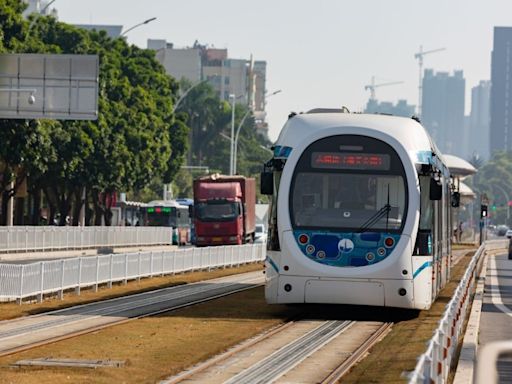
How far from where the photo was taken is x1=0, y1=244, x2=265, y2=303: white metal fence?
3016cm

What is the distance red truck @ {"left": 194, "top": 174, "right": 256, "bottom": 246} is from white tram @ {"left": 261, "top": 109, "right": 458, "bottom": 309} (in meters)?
51.7

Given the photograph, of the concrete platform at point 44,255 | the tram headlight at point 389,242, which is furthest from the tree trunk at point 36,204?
the tram headlight at point 389,242

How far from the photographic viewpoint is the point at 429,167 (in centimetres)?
2597

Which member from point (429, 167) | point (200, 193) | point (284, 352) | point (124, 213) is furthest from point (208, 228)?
point (284, 352)

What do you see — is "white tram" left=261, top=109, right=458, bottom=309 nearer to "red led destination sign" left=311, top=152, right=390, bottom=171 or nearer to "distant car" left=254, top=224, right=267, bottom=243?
"red led destination sign" left=311, top=152, right=390, bottom=171

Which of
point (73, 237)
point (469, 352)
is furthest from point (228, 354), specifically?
point (73, 237)

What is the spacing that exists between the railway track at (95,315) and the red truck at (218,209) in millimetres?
34698

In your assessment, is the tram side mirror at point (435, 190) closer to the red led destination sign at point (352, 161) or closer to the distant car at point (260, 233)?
the red led destination sign at point (352, 161)

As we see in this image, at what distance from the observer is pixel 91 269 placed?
36.0m

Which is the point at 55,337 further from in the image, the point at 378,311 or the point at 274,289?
the point at 378,311

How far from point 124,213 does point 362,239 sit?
91124 millimetres

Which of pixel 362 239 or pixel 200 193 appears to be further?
pixel 200 193

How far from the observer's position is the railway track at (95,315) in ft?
73.7

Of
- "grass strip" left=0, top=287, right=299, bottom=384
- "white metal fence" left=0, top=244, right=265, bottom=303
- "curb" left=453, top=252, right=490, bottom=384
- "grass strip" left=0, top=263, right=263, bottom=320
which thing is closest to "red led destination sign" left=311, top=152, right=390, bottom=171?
"grass strip" left=0, top=287, right=299, bottom=384
